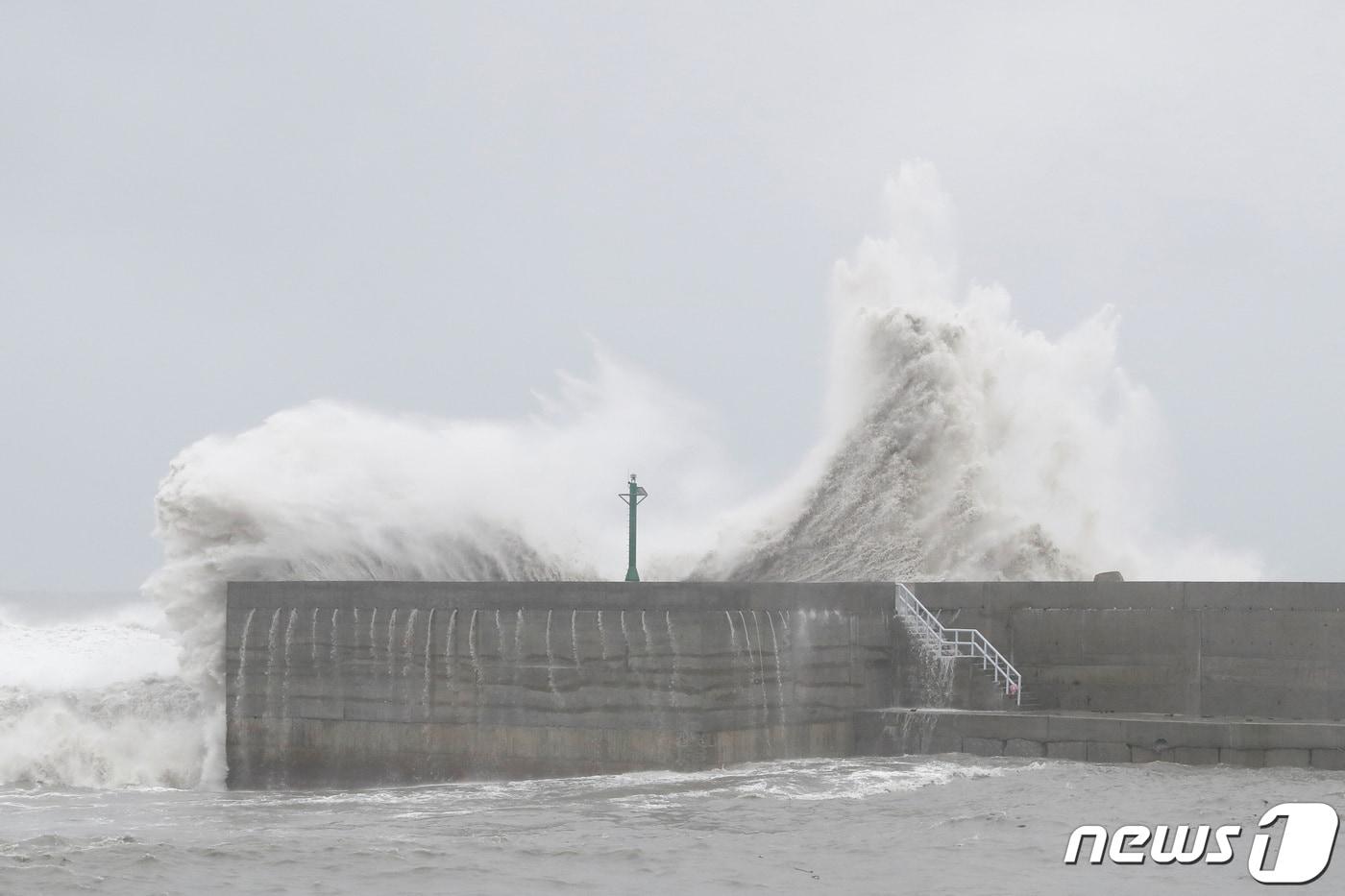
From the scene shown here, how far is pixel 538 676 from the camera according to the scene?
19156mm

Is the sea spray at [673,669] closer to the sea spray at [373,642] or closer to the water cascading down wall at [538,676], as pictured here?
the water cascading down wall at [538,676]

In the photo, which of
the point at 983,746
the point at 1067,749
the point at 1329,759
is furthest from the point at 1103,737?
the point at 1329,759

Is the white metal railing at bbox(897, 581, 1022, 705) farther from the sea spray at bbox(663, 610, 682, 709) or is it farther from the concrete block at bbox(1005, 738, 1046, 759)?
the sea spray at bbox(663, 610, 682, 709)

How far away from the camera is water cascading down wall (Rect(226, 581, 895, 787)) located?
18.7 metres

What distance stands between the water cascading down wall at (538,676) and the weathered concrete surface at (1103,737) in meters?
0.66

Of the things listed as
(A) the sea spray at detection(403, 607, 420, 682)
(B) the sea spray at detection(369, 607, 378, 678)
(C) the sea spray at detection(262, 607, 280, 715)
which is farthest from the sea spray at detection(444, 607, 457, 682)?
(C) the sea spray at detection(262, 607, 280, 715)

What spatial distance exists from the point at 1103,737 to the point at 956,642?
2.34 m

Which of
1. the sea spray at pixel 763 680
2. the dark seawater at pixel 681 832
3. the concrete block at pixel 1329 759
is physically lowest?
the dark seawater at pixel 681 832

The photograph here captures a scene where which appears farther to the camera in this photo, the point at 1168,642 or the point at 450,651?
the point at 1168,642

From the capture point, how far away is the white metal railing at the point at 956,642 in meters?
20.5

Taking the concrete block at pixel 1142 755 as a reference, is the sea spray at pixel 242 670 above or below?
above

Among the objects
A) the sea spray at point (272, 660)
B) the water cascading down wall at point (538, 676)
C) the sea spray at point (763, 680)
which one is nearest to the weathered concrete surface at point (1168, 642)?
the water cascading down wall at point (538, 676)

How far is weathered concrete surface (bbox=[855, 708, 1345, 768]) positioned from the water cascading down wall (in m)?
0.66

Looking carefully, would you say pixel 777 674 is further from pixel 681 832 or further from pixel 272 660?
pixel 272 660
